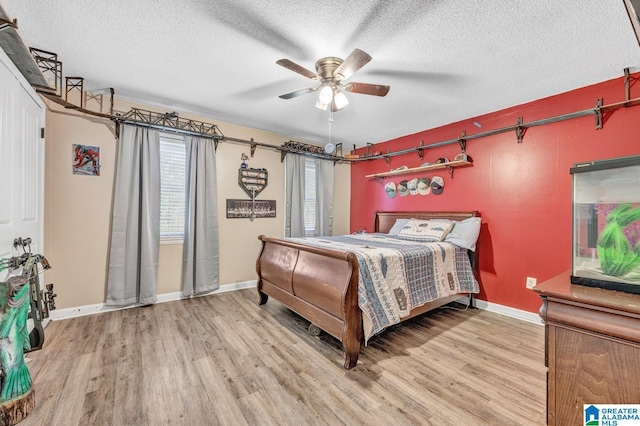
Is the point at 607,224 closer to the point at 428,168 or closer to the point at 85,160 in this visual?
the point at 428,168

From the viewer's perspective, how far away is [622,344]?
844 mm

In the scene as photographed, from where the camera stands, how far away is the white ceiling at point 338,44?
5.65 feet

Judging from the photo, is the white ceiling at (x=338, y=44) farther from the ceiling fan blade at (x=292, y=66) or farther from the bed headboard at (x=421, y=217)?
the bed headboard at (x=421, y=217)

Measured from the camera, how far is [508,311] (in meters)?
3.14

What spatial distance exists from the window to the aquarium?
3.94m

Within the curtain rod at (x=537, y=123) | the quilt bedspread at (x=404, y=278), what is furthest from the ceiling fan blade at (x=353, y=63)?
the curtain rod at (x=537, y=123)

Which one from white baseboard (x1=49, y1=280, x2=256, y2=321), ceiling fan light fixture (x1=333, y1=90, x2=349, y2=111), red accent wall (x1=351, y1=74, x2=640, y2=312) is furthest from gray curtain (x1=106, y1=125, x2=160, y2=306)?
red accent wall (x1=351, y1=74, x2=640, y2=312)

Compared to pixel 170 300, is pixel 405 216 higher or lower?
higher

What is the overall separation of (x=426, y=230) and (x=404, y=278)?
1236 millimetres

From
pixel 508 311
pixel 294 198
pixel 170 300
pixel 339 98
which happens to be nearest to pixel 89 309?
pixel 170 300

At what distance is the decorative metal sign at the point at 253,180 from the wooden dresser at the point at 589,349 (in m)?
3.78

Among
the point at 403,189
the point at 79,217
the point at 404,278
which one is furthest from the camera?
the point at 403,189

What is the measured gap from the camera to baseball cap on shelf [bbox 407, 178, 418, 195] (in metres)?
4.19

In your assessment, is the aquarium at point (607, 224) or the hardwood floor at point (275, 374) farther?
the hardwood floor at point (275, 374)
